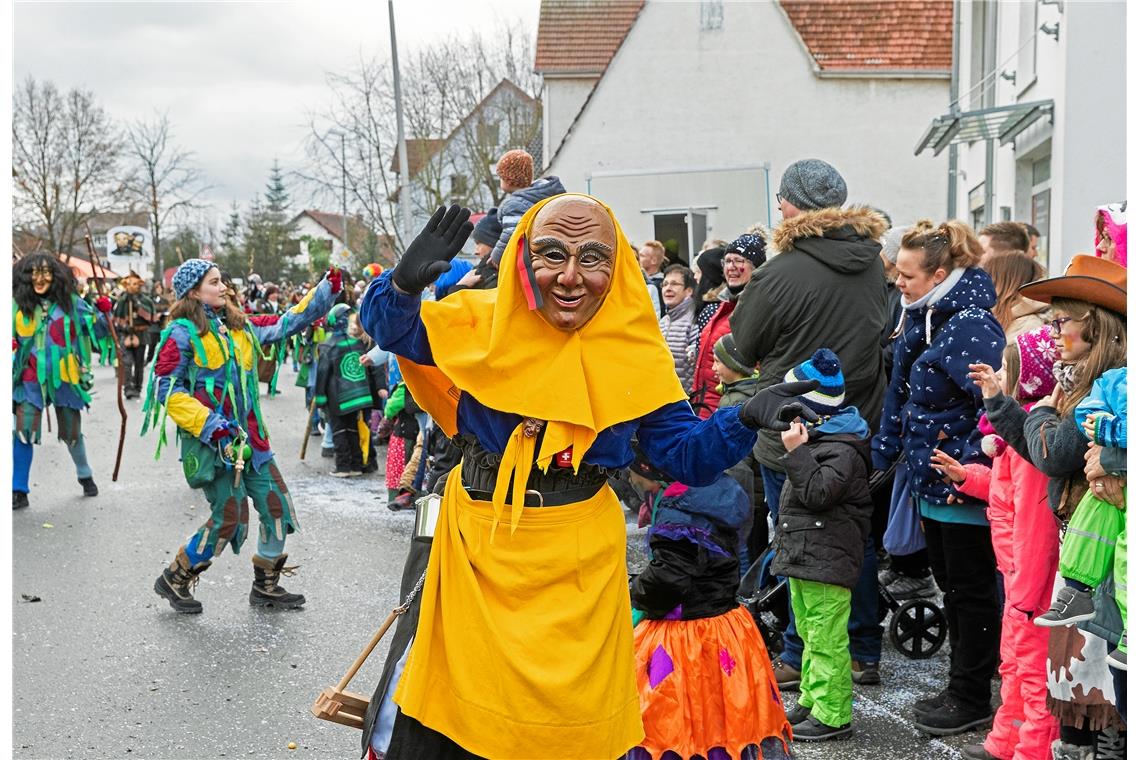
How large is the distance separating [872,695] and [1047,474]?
1716mm

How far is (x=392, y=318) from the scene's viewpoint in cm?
315

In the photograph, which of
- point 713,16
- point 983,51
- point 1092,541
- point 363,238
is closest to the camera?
point 1092,541

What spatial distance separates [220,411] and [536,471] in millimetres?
3726

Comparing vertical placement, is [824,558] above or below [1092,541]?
below

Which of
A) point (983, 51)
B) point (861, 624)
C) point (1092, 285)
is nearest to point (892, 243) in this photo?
point (861, 624)

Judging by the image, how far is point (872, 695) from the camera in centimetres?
508

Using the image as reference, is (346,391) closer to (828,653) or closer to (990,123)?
(990,123)

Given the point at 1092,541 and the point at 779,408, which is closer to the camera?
the point at 779,408

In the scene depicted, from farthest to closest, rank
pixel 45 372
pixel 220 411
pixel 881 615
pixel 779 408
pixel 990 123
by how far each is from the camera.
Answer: pixel 990 123
pixel 45 372
pixel 220 411
pixel 881 615
pixel 779 408

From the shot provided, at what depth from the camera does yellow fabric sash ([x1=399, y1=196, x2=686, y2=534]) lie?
3.11 metres

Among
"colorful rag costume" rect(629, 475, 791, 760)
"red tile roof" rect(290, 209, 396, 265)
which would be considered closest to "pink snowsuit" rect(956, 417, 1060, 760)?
"colorful rag costume" rect(629, 475, 791, 760)

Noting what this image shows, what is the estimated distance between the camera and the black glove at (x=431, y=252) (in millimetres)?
3084

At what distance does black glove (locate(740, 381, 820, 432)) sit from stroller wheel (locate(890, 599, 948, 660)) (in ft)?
9.01

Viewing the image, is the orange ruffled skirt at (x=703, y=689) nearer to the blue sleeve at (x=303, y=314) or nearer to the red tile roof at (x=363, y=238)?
the blue sleeve at (x=303, y=314)
